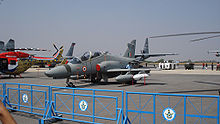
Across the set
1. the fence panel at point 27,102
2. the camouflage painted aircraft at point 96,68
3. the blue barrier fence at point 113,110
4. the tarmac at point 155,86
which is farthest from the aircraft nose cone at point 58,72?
the blue barrier fence at point 113,110

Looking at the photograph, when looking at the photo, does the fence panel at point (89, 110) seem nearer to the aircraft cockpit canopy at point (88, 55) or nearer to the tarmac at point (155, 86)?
the tarmac at point (155, 86)

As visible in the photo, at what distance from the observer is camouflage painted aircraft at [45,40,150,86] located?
1259 centimetres

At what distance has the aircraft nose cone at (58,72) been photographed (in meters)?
12.0

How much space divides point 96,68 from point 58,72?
11.6 ft

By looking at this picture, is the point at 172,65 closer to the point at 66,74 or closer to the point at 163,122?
the point at 66,74

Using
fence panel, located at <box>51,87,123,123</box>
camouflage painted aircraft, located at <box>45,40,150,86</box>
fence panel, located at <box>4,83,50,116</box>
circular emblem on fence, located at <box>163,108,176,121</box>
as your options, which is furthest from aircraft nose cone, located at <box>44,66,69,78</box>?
circular emblem on fence, located at <box>163,108,176,121</box>

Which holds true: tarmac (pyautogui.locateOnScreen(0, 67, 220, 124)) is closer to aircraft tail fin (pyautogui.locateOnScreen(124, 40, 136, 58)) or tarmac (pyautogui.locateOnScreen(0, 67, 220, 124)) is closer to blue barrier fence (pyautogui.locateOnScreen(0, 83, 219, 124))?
blue barrier fence (pyautogui.locateOnScreen(0, 83, 219, 124))

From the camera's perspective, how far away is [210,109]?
7.19 metres

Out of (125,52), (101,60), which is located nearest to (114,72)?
(101,60)

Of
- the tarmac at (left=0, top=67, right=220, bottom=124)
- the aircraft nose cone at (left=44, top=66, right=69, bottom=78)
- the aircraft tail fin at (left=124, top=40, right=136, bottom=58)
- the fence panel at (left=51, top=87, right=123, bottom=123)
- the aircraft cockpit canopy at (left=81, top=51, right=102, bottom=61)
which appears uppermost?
the aircraft tail fin at (left=124, top=40, right=136, bottom=58)

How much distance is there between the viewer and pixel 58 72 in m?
12.3

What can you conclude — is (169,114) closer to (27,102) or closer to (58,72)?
(27,102)

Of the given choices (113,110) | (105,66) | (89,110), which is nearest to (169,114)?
(113,110)

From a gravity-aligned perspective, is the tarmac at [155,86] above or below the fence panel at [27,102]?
below
